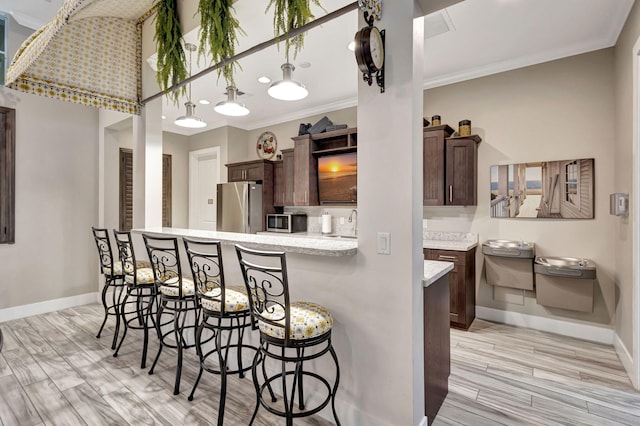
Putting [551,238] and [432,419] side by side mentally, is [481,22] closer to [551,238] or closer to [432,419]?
[551,238]

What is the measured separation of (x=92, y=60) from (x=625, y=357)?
532cm

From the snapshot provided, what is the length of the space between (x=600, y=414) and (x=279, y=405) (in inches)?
83.1

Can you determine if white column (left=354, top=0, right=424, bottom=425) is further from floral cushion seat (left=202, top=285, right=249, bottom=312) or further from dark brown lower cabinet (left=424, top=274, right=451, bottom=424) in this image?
floral cushion seat (left=202, top=285, right=249, bottom=312)

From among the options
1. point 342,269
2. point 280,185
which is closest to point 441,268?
point 342,269

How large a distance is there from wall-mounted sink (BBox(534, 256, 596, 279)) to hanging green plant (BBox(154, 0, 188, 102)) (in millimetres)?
3907

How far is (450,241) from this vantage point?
13.0ft

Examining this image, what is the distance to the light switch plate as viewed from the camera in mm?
1715

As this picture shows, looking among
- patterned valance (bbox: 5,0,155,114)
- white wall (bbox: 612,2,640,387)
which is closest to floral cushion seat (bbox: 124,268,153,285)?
patterned valance (bbox: 5,0,155,114)

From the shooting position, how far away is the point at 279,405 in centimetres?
212

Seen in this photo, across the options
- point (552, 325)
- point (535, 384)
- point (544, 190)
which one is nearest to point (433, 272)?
point (535, 384)

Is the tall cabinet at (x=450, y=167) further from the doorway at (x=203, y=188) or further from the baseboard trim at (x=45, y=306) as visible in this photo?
A: the baseboard trim at (x=45, y=306)

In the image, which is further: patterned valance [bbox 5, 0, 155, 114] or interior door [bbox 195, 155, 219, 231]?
interior door [bbox 195, 155, 219, 231]

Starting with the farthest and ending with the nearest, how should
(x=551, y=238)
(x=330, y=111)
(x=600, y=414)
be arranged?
(x=330, y=111) → (x=551, y=238) → (x=600, y=414)

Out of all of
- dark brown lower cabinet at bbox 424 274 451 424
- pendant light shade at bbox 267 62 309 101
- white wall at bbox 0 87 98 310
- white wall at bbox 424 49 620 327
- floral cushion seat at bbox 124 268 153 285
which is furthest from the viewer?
white wall at bbox 0 87 98 310
